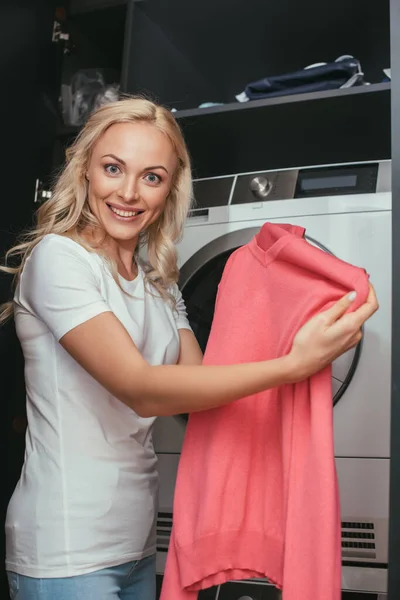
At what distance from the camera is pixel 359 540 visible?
5.32 ft

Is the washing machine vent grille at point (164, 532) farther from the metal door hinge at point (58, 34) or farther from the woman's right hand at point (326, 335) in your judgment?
the metal door hinge at point (58, 34)

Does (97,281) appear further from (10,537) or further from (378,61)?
(378,61)

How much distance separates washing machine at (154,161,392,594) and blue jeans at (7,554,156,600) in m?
0.51

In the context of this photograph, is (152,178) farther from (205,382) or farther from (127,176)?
(205,382)

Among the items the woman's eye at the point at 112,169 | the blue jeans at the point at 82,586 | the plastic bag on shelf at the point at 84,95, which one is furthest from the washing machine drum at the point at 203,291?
the blue jeans at the point at 82,586

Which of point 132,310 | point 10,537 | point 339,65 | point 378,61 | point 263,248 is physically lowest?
point 10,537

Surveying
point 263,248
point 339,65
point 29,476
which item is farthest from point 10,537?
point 339,65

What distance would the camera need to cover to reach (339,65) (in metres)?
1.92

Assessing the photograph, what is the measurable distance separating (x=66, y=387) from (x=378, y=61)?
5.13 feet

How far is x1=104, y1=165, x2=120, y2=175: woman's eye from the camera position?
142 cm

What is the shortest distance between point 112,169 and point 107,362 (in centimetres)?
46

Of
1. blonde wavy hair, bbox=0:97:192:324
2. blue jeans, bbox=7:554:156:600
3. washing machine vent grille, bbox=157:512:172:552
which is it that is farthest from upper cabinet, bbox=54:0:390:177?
blue jeans, bbox=7:554:156:600

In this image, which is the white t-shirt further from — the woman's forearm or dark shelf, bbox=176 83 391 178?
dark shelf, bbox=176 83 391 178

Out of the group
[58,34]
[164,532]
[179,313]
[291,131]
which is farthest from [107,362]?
[58,34]
